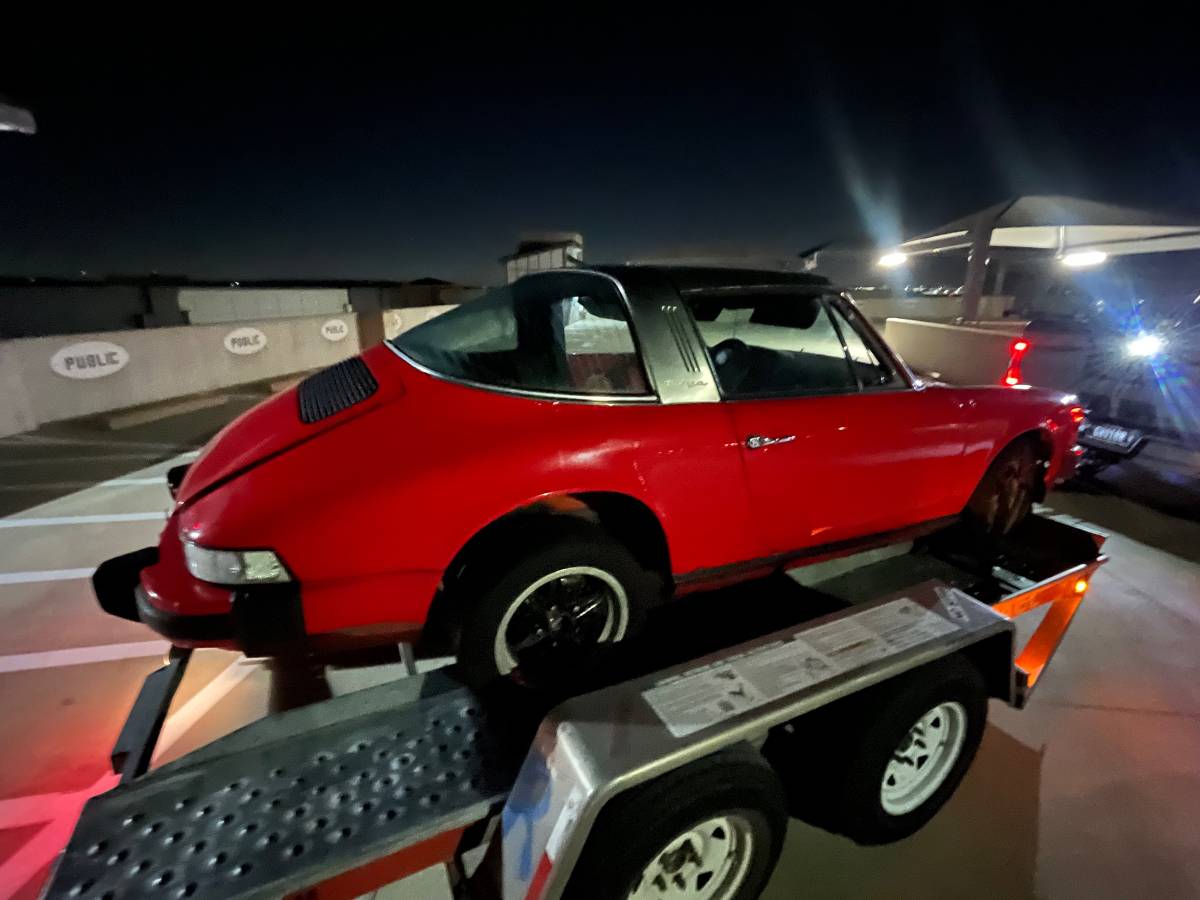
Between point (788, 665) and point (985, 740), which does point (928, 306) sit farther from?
point (788, 665)

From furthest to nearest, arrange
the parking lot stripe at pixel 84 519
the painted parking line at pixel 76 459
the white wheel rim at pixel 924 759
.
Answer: the painted parking line at pixel 76 459, the parking lot stripe at pixel 84 519, the white wheel rim at pixel 924 759

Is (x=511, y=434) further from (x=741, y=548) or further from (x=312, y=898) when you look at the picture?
(x=312, y=898)

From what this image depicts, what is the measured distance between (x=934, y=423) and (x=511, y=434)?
194 centimetres

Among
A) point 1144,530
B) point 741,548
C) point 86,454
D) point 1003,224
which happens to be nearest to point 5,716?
point 741,548

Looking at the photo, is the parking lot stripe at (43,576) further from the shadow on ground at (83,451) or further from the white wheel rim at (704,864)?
the white wheel rim at (704,864)

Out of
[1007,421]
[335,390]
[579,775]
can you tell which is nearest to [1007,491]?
[1007,421]

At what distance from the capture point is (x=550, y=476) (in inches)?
75.2

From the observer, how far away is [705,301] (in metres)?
2.38

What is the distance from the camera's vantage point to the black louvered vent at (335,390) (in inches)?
82.7

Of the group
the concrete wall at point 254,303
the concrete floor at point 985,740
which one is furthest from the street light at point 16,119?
the concrete wall at point 254,303

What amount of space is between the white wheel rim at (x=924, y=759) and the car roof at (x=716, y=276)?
170 cm

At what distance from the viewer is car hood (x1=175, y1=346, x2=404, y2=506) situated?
6.27 feet

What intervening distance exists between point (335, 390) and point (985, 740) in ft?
10.0

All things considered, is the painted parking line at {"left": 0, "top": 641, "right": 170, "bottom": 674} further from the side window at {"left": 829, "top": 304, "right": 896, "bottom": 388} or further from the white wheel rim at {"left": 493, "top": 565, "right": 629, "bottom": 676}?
the side window at {"left": 829, "top": 304, "right": 896, "bottom": 388}
